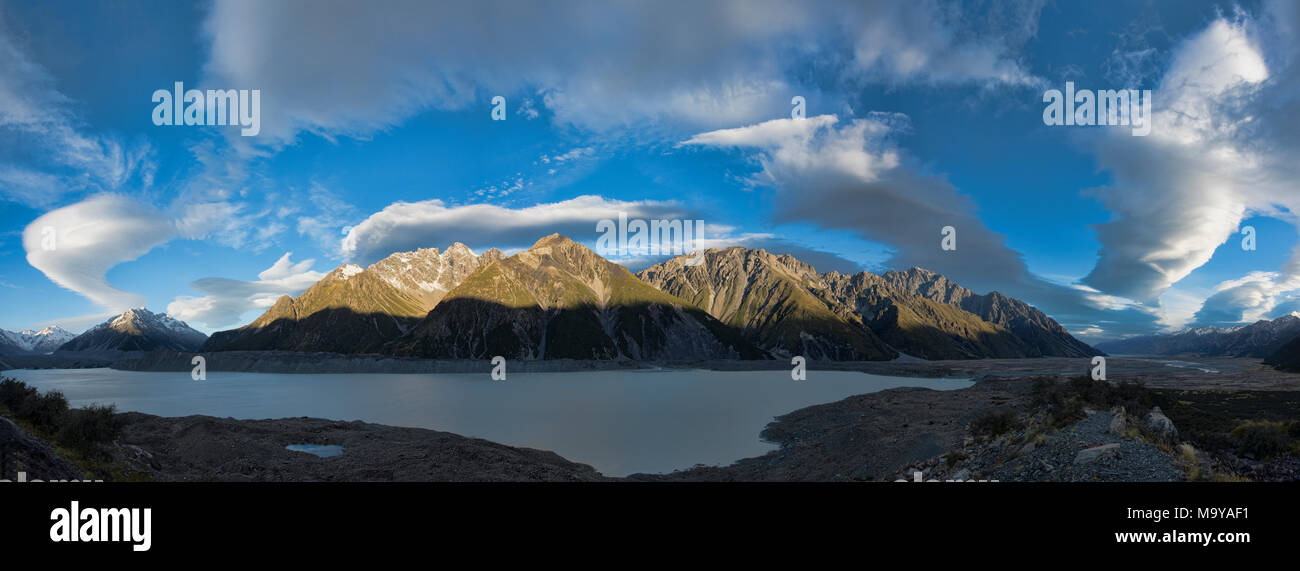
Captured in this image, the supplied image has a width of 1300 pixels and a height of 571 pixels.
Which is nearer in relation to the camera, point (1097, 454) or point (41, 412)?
point (1097, 454)

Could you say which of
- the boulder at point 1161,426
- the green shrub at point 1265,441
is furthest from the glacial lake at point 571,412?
the green shrub at point 1265,441

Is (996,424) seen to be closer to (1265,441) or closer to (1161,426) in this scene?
(1161,426)

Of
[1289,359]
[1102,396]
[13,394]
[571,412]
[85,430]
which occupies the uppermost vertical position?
[13,394]

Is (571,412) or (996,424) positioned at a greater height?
(996,424)

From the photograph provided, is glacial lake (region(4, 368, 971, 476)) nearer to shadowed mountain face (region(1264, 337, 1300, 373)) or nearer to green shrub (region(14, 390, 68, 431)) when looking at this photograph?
green shrub (region(14, 390, 68, 431))

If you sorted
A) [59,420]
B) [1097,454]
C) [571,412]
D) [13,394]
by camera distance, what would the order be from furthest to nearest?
[571,412], [13,394], [59,420], [1097,454]

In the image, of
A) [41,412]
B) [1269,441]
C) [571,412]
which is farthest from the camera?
[571,412]

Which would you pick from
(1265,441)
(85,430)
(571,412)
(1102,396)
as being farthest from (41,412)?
(1102,396)
